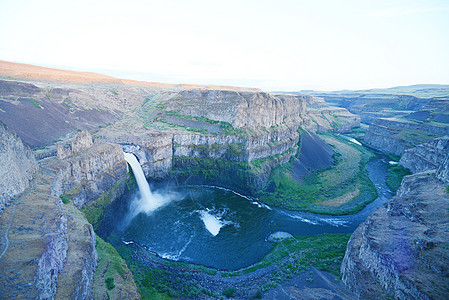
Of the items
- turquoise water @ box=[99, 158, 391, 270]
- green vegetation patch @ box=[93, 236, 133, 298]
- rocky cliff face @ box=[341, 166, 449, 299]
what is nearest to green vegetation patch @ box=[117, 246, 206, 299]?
turquoise water @ box=[99, 158, 391, 270]

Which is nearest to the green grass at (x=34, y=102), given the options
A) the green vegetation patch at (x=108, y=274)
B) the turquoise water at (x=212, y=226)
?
the turquoise water at (x=212, y=226)

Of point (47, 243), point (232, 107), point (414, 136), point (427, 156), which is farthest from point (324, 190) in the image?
point (414, 136)

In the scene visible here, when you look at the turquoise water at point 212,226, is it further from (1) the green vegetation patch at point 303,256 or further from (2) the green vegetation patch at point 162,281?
(2) the green vegetation patch at point 162,281

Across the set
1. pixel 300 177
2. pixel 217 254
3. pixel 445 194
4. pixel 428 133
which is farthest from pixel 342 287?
pixel 428 133

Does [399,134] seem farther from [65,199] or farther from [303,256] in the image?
[65,199]

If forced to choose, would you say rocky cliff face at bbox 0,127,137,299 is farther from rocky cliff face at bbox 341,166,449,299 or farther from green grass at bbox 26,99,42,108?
green grass at bbox 26,99,42,108

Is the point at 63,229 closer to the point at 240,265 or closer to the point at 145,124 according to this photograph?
the point at 240,265
